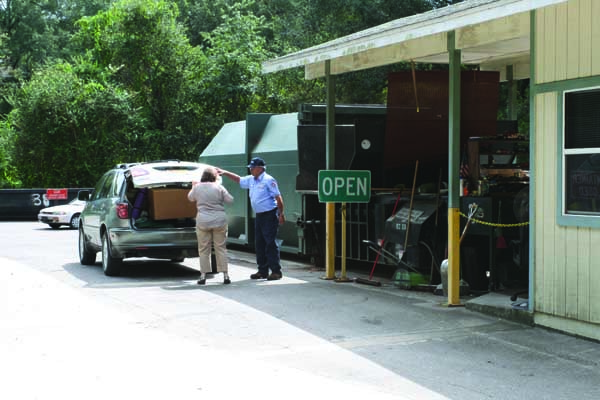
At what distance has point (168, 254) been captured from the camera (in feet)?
43.4

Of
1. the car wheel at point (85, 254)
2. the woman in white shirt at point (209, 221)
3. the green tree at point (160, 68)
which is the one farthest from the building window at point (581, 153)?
the green tree at point (160, 68)

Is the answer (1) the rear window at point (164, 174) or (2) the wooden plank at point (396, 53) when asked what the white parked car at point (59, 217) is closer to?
(1) the rear window at point (164, 174)

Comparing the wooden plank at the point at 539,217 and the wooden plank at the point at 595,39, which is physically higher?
the wooden plank at the point at 595,39

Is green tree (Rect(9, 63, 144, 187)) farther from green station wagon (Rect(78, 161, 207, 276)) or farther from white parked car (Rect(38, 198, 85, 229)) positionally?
green station wagon (Rect(78, 161, 207, 276))

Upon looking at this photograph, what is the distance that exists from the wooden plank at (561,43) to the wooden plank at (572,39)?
49mm

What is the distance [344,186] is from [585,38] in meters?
5.01

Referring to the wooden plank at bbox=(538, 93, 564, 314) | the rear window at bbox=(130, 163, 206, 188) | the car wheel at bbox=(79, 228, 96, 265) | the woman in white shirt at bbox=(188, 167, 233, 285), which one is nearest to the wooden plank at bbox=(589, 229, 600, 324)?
the wooden plank at bbox=(538, 93, 564, 314)

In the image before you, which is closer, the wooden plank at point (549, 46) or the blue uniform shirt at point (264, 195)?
the wooden plank at point (549, 46)

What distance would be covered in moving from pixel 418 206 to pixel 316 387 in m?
5.97

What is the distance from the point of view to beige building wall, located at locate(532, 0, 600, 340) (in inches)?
324

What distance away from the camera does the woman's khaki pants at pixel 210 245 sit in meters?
12.6

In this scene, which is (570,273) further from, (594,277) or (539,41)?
(539,41)

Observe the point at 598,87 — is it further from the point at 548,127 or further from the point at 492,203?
the point at 492,203

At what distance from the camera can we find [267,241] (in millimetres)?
12953
